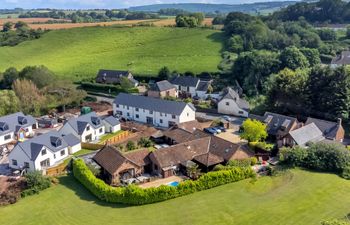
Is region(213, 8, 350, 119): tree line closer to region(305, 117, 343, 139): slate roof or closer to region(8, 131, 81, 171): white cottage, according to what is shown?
region(305, 117, 343, 139): slate roof

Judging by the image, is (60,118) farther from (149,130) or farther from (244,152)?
(244,152)

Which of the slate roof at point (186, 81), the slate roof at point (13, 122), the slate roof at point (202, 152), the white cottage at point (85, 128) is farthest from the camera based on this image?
the slate roof at point (186, 81)

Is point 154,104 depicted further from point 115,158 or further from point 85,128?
point 115,158

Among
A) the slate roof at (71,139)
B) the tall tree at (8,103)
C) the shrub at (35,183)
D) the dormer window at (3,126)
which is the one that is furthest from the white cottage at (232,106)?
the shrub at (35,183)

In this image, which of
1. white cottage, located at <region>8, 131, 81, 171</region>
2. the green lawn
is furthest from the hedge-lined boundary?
the green lawn

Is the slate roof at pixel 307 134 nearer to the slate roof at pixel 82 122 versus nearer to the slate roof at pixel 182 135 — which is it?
the slate roof at pixel 182 135

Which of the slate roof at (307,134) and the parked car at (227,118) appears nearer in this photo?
the slate roof at (307,134)

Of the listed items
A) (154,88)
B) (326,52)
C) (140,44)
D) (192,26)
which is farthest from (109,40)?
(326,52)
